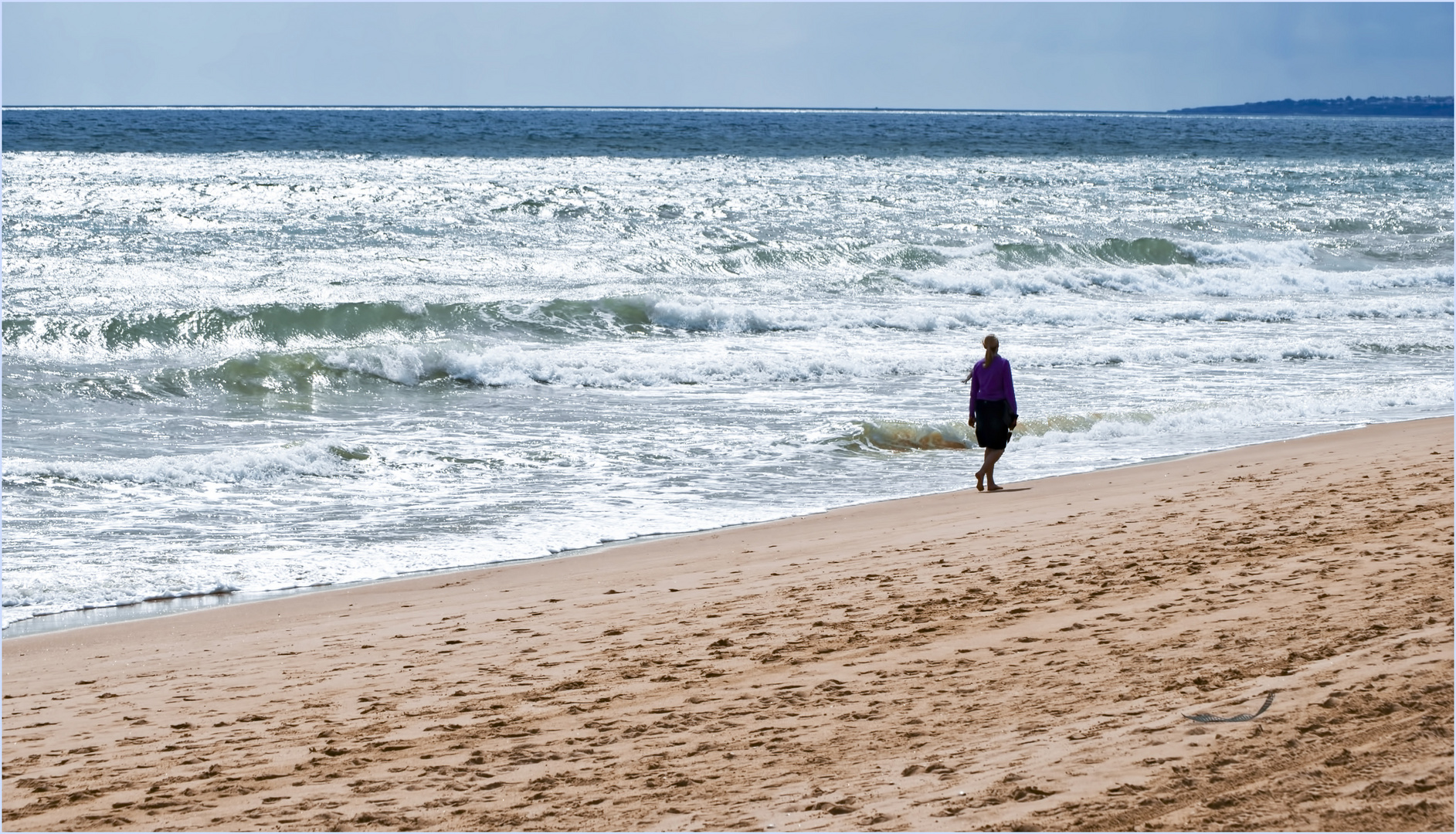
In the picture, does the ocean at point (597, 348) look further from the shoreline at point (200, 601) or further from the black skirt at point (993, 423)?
the black skirt at point (993, 423)

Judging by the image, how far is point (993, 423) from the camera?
36.0 ft

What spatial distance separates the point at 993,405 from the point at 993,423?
6.2 inches

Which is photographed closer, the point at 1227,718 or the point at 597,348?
the point at 1227,718

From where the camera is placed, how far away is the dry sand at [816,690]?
4.06m

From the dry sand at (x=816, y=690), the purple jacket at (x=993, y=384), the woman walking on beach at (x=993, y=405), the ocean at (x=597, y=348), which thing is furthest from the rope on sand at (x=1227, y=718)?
the purple jacket at (x=993, y=384)

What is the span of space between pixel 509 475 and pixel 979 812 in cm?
796

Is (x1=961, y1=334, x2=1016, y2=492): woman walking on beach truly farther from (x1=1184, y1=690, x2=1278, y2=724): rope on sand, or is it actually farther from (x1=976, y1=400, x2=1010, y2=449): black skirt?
(x1=1184, y1=690, x2=1278, y2=724): rope on sand

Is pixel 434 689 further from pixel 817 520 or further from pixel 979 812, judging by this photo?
pixel 817 520

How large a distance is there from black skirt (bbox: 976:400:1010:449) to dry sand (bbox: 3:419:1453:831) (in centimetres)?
244

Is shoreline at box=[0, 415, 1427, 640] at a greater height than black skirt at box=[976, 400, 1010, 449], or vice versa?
black skirt at box=[976, 400, 1010, 449]

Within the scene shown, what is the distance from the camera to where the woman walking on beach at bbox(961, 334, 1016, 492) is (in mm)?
10961

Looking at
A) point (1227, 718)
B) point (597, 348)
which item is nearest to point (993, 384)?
point (1227, 718)

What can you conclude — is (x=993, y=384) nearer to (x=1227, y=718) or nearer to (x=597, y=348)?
(x=1227, y=718)

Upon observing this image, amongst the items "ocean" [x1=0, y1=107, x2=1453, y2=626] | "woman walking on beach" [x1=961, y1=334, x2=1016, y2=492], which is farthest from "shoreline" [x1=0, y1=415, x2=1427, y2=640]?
"woman walking on beach" [x1=961, y1=334, x2=1016, y2=492]
